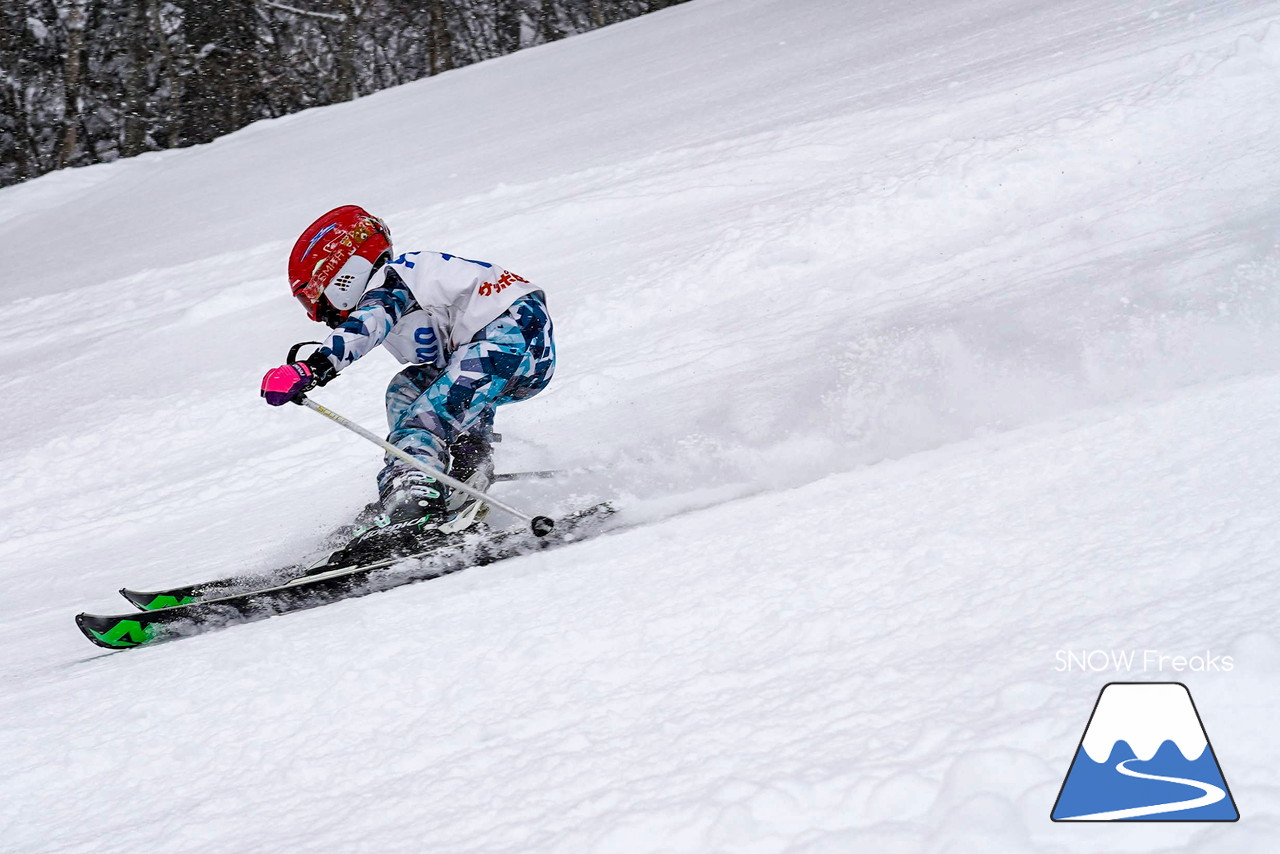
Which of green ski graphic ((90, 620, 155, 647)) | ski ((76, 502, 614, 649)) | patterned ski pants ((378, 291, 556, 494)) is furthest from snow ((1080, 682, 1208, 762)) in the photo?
green ski graphic ((90, 620, 155, 647))

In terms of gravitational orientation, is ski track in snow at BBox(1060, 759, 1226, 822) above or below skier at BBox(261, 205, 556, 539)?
below

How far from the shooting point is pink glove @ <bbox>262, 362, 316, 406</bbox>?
3.48 meters

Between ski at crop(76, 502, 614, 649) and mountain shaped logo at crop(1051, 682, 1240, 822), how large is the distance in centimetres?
222

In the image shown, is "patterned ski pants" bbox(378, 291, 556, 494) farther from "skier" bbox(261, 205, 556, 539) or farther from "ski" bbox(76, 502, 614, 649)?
"ski" bbox(76, 502, 614, 649)

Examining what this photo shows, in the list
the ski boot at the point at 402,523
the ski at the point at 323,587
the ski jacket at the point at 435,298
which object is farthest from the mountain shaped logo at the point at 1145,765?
the ski jacket at the point at 435,298

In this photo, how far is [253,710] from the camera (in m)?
2.84

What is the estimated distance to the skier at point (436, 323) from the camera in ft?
13.0

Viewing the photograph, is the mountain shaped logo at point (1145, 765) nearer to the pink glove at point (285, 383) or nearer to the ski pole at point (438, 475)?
the ski pole at point (438, 475)

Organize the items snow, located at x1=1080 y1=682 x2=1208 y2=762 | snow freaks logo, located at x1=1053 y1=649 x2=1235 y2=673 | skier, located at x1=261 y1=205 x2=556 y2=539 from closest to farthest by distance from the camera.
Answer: snow, located at x1=1080 y1=682 x2=1208 y2=762
snow freaks logo, located at x1=1053 y1=649 x2=1235 y2=673
skier, located at x1=261 y1=205 x2=556 y2=539

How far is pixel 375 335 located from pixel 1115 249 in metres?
3.98

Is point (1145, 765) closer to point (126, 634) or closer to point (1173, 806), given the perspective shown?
point (1173, 806)

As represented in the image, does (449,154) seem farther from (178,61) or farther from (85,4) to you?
(85,4)

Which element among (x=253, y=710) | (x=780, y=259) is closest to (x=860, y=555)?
(x=253, y=710)

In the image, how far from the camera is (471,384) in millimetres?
4012
